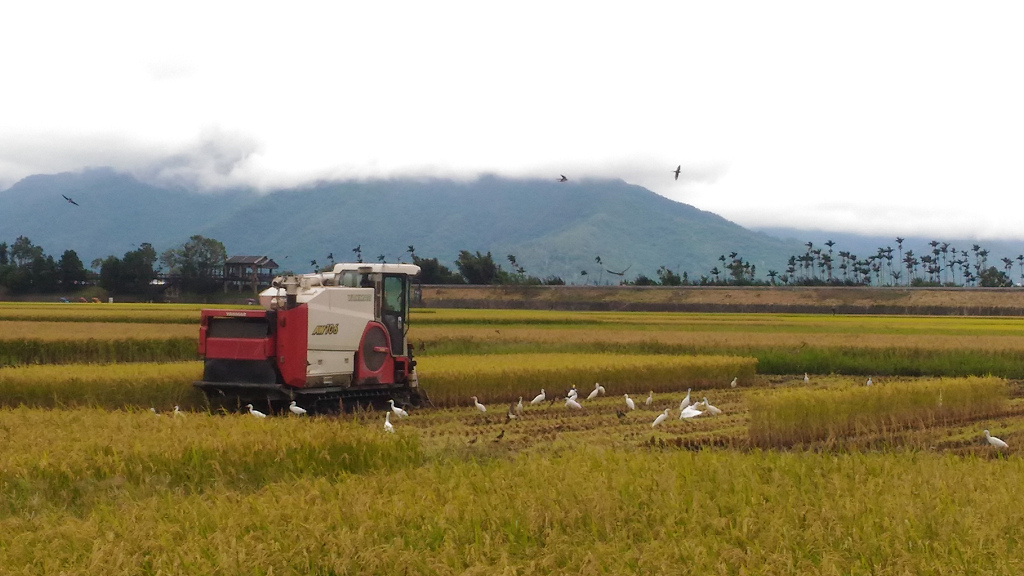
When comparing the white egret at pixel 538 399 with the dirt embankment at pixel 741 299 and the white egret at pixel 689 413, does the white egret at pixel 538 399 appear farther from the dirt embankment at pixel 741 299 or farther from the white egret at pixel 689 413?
the dirt embankment at pixel 741 299

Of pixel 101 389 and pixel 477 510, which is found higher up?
pixel 477 510

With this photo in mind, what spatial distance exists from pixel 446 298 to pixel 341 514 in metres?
90.1

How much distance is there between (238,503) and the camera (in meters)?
8.64

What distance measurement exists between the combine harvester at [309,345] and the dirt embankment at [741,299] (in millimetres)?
63557

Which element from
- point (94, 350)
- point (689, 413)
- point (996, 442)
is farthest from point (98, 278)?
point (996, 442)

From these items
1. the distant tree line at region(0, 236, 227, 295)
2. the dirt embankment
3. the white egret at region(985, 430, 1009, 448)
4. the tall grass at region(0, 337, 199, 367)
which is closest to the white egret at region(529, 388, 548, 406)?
the white egret at region(985, 430, 1009, 448)

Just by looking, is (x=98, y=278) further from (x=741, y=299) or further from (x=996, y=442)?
(x=996, y=442)

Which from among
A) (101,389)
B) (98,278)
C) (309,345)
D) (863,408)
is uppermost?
(98,278)

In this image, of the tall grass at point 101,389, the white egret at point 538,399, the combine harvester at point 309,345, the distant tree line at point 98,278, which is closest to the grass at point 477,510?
the combine harvester at point 309,345

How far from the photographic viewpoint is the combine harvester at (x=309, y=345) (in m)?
17.8

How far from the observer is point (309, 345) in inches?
710

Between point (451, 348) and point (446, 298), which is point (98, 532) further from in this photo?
point (446, 298)

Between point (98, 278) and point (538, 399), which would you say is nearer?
point (538, 399)

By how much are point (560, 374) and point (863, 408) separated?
7.77 metres
